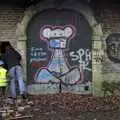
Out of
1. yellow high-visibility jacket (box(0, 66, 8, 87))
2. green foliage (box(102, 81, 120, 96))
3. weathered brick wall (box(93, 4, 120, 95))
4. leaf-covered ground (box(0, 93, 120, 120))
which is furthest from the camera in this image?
weathered brick wall (box(93, 4, 120, 95))

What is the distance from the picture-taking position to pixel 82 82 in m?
16.3

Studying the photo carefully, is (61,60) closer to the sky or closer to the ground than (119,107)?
closer to the sky

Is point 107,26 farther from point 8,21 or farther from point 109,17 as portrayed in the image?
point 8,21

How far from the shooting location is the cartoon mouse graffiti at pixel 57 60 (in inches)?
637

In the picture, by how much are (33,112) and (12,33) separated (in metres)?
3.50

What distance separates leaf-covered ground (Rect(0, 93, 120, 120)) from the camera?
13.0 metres

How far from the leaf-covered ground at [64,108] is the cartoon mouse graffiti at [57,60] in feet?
2.05

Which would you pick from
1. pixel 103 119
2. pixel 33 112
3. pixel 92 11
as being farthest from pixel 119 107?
pixel 92 11

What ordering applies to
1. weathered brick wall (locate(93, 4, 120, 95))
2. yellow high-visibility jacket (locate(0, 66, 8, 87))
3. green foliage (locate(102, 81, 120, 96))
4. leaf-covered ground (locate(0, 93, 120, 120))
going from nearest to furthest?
leaf-covered ground (locate(0, 93, 120, 120)) → yellow high-visibility jacket (locate(0, 66, 8, 87)) → green foliage (locate(102, 81, 120, 96)) → weathered brick wall (locate(93, 4, 120, 95))

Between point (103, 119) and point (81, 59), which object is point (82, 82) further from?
point (103, 119)

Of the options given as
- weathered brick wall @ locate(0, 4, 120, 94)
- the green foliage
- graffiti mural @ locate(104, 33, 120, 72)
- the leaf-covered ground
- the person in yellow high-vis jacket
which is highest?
weathered brick wall @ locate(0, 4, 120, 94)

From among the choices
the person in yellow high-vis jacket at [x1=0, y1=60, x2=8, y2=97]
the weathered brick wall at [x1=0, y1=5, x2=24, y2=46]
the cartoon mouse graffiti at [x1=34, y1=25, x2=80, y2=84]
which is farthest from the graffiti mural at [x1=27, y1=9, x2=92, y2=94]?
the person in yellow high-vis jacket at [x1=0, y1=60, x2=8, y2=97]

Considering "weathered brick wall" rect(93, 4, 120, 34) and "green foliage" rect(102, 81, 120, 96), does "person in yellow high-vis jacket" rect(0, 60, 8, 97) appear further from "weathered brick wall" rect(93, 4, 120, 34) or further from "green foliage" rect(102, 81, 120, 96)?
"weathered brick wall" rect(93, 4, 120, 34)

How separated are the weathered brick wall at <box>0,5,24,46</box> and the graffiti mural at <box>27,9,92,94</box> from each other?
1.80 feet
